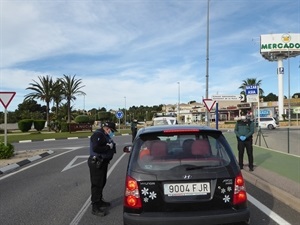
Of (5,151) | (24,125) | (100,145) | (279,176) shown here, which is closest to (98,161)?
(100,145)

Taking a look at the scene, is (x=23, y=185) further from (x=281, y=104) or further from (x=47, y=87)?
(x=281, y=104)

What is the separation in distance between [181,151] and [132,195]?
859 millimetres

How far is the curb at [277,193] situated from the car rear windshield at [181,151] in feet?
9.50

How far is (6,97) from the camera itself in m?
15.9

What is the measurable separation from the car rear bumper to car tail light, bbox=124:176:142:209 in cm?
13

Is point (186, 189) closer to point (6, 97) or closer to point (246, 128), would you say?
point (246, 128)

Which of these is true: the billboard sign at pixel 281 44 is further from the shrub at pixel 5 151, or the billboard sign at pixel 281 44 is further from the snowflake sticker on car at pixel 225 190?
the snowflake sticker on car at pixel 225 190

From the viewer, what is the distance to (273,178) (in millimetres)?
9383

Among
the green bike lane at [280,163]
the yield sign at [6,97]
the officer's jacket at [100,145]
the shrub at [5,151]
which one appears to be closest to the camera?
the officer's jacket at [100,145]

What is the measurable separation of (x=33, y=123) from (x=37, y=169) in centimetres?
4687

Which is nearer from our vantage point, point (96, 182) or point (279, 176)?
point (96, 182)

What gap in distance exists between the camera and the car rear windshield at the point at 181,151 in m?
4.39

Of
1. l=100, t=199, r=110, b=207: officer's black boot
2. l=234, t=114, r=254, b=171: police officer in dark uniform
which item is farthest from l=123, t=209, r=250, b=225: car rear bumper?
l=234, t=114, r=254, b=171: police officer in dark uniform

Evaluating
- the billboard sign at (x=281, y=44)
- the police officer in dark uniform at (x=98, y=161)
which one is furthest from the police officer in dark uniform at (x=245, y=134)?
the billboard sign at (x=281, y=44)
